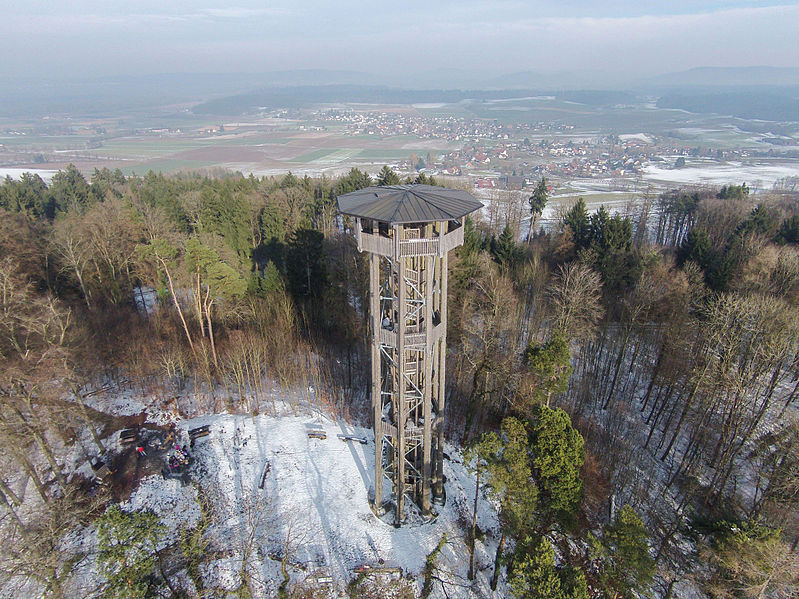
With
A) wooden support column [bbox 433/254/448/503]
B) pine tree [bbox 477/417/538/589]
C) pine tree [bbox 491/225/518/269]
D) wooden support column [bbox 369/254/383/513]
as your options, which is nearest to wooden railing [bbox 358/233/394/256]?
wooden support column [bbox 369/254/383/513]

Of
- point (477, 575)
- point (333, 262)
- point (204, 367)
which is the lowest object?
point (477, 575)

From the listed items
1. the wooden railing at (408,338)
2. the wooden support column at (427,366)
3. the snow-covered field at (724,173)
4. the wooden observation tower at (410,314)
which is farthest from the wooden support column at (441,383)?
the snow-covered field at (724,173)

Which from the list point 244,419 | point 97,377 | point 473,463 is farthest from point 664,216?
point 97,377

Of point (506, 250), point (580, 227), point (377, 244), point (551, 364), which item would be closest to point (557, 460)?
point (551, 364)

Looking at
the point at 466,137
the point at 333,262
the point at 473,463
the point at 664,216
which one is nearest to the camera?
the point at 473,463

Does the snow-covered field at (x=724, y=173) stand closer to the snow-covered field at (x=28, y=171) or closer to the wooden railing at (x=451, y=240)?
the wooden railing at (x=451, y=240)

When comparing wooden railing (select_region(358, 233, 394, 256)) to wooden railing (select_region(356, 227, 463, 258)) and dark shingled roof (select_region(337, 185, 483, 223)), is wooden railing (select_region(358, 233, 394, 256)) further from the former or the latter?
dark shingled roof (select_region(337, 185, 483, 223))

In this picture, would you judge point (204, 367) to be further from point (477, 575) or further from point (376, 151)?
point (376, 151)
